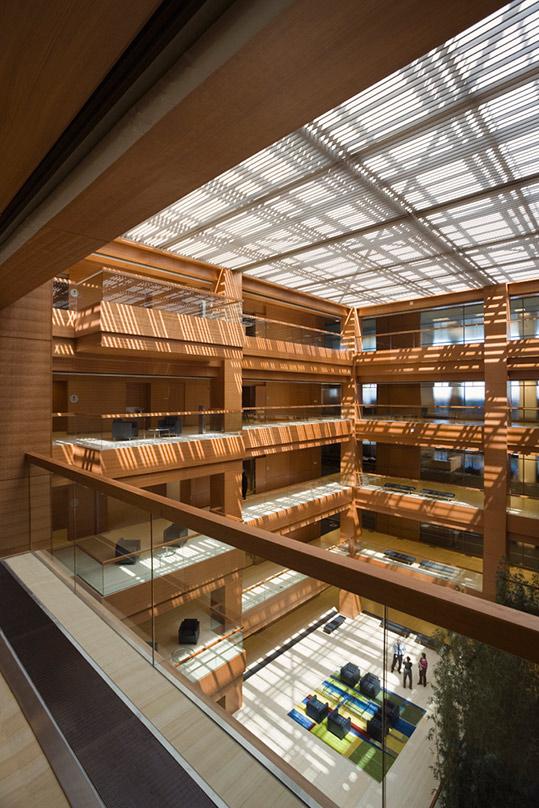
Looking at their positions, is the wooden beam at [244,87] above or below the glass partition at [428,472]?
above

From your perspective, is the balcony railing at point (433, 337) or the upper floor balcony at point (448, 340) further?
the balcony railing at point (433, 337)

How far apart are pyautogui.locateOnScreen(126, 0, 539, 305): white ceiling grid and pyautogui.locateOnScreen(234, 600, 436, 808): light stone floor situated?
513 cm

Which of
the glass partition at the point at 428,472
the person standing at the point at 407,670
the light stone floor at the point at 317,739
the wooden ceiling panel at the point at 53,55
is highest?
the wooden ceiling panel at the point at 53,55

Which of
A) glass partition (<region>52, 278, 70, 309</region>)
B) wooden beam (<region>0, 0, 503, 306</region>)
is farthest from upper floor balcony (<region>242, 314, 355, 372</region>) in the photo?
wooden beam (<region>0, 0, 503, 306</region>)

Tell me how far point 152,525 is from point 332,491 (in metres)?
13.2

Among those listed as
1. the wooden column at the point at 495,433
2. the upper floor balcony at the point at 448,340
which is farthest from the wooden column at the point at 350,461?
the wooden column at the point at 495,433

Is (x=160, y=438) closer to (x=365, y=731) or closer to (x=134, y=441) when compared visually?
(x=134, y=441)

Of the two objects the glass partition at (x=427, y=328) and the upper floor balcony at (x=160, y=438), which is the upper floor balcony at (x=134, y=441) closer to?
the upper floor balcony at (x=160, y=438)

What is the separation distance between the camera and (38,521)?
4.36 m

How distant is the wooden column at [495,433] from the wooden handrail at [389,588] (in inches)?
503

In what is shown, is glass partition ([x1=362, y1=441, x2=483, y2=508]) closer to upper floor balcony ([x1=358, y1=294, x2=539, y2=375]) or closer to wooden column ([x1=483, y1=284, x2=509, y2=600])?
wooden column ([x1=483, y1=284, x2=509, y2=600])

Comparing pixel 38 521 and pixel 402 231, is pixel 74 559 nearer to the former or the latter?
pixel 38 521

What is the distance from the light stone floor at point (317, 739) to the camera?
1.36 meters

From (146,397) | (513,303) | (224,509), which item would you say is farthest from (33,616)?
(513,303)
